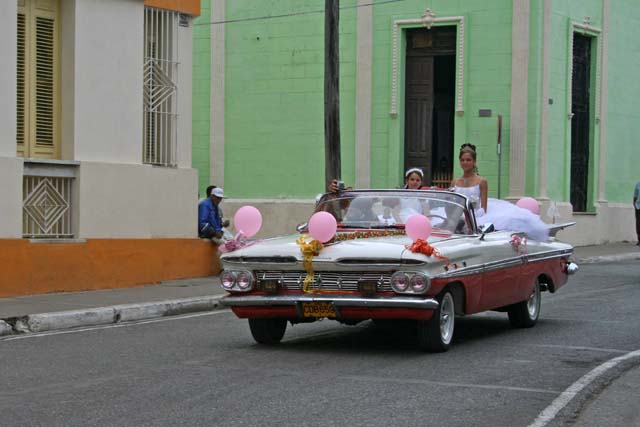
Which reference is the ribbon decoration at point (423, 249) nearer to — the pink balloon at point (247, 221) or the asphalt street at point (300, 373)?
the asphalt street at point (300, 373)

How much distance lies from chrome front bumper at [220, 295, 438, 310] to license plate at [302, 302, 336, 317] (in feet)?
0.12

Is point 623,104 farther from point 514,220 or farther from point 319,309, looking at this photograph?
point 319,309

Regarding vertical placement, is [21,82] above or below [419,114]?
below

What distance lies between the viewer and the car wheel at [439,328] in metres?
9.70

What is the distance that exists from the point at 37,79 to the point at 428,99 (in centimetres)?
1464

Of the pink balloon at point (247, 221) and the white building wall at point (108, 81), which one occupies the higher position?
the white building wall at point (108, 81)

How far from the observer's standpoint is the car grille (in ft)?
30.9

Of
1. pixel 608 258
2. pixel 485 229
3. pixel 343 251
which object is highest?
pixel 485 229

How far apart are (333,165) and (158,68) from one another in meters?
3.28

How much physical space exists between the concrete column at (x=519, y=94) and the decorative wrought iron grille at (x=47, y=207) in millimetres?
14241

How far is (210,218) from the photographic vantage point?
743 inches

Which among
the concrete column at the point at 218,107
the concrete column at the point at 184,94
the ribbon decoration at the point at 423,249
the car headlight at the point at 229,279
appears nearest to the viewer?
the ribbon decoration at the point at 423,249

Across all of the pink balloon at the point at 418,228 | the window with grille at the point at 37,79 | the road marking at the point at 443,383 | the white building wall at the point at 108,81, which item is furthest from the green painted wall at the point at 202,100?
the road marking at the point at 443,383

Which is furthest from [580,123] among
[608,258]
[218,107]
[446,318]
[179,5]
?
A: [446,318]
